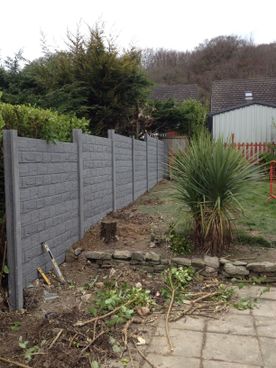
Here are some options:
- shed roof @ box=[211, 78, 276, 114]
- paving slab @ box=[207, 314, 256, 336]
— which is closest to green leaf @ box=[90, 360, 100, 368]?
paving slab @ box=[207, 314, 256, 336]

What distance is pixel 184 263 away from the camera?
5.21 meters

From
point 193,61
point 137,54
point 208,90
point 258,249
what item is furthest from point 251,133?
point 193,61

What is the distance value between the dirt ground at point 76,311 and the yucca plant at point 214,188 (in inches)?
14.0

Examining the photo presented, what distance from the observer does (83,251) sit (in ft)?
18.3

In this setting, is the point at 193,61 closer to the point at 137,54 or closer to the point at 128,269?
the point at 137,54

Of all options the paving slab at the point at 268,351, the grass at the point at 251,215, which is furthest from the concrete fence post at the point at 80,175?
the paving slab at the point at 268,351

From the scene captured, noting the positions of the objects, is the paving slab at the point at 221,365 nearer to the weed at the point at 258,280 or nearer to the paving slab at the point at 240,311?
the paving slab at the point at 240,311

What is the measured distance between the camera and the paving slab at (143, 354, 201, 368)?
300cm

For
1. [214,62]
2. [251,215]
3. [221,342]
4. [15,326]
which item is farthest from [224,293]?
[214,62]

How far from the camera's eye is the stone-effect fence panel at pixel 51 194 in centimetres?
387

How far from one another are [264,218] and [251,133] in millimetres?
13376

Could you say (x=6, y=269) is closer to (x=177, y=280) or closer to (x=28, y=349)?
(x=28, y=349)

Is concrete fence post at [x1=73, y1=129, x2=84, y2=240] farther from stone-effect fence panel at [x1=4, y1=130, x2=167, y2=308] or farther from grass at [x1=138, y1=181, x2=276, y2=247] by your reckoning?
grass at [x1=138, y1=181, x2=276, y2=247]

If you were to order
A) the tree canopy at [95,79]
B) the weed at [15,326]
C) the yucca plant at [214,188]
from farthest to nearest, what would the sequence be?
the tree canopy at [95,79] < the yucca plant at [214,188] < the weed at [15,326]
